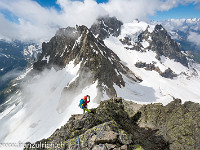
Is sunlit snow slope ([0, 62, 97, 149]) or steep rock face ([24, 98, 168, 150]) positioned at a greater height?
sunlit snow slope ([0, 62, 97, 149])

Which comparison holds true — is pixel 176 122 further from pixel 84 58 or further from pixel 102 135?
pixel 84 58

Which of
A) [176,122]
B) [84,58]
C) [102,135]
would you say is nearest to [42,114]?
[84,58]

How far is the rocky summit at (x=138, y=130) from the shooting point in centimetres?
1265

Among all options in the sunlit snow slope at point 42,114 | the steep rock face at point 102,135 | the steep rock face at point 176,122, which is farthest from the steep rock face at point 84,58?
Result: the steep rock face at point 102,135

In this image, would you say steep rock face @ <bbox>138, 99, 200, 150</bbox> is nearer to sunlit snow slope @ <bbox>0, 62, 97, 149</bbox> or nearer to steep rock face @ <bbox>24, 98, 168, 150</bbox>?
steep rock face @ <bbox>24, 98, 168, 150</bbox>

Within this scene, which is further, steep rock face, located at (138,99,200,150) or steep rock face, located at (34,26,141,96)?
steep rock face, located at (34,26,141,96)

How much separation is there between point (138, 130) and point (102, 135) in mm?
10000

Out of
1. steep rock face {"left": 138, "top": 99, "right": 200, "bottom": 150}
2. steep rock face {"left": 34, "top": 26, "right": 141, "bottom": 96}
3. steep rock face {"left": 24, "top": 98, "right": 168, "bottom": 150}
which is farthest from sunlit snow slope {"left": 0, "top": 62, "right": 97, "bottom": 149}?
steep rock face {"left": 24, "top": 98, "right": 168, "bottom": 150}

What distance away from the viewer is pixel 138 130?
20547 millimetres

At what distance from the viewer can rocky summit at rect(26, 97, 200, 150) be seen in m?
12.6

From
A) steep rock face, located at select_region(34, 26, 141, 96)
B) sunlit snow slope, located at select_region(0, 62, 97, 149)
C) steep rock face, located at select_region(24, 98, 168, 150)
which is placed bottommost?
steep rock face, located at select_region(24, 98, 168, 150)

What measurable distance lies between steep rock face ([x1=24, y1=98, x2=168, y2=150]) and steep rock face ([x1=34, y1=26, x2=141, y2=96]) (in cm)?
4488

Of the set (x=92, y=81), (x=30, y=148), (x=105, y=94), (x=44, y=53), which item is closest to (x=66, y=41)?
(x=44, y=53)

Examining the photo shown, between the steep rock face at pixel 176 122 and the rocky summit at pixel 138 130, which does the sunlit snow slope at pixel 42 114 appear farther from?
the rocky summit at pixel 138 130
